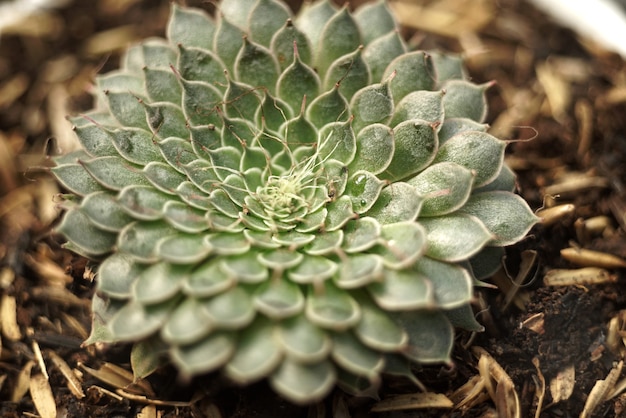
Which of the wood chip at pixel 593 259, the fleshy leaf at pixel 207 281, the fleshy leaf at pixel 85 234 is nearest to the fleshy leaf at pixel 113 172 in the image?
the fleshy leaf at pixel 85 234

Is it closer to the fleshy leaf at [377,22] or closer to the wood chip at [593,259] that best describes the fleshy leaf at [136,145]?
the fleshy leaf at [377,22]

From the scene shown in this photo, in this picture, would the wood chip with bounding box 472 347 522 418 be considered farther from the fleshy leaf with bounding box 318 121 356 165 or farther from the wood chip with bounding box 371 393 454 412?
the fleshy leaf with bounding box 318 121 356 165

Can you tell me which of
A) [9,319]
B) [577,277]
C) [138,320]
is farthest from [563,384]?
[9,319]

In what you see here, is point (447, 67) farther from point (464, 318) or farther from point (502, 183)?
point (464, 318)

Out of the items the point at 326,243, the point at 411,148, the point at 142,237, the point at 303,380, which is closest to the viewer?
the point at 303,380

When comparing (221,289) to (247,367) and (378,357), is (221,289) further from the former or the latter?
(378,357)

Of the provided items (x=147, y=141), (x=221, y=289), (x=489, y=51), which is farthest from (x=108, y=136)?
(x=489, y=51)
